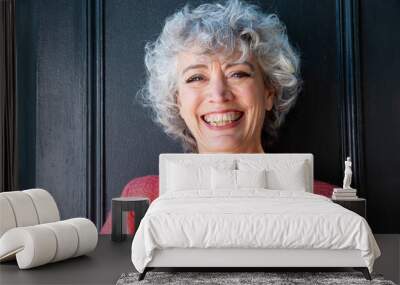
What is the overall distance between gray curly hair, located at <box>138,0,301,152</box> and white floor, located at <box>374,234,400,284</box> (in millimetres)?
1413

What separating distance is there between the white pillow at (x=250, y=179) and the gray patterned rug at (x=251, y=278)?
4.16 feet

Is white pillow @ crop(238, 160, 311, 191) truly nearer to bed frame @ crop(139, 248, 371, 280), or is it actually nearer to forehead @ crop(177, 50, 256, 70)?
forehead @ crop(177, 50, 256, 70)

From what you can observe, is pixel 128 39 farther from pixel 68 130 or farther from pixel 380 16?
pixel 380 16

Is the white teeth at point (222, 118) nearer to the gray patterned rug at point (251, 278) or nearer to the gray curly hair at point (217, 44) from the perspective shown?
the gray curly hair at point (217, 44)

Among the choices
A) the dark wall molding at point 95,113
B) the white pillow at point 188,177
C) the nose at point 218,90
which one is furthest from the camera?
the dark wall molding at point 95,113

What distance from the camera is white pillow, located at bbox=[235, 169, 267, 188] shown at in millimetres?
4785

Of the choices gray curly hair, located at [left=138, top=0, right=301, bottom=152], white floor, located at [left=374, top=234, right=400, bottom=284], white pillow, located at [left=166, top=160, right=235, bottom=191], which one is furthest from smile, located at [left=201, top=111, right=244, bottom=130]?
white floor, located at [left=374, top=234, right=400, bottom=284]

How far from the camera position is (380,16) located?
5.48 m

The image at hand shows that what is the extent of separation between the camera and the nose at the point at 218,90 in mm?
5227

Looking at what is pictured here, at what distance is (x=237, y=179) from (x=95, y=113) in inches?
65.7

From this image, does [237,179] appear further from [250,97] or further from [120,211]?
[120,211]

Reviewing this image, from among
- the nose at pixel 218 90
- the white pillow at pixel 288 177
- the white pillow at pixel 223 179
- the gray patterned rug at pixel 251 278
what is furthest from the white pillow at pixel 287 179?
the gray patterned rug at pixel 251 278

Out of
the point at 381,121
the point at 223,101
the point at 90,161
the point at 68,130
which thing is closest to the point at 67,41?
the point at 68,130

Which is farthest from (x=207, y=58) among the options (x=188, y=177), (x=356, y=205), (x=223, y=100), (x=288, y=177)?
(x=356, y=205)
